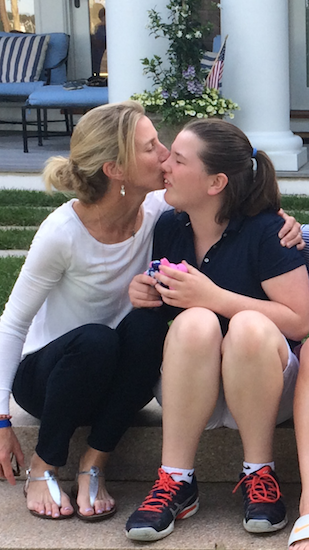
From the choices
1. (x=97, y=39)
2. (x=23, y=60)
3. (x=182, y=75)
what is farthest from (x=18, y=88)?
(x=182, y=75)

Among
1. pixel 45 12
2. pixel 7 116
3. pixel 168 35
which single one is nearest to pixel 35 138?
pixel 7 116

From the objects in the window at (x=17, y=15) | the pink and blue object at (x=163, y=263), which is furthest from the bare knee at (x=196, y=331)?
the window at (x=17, y=15)

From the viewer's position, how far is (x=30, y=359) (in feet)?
7.16

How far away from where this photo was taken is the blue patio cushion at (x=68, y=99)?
6.84 m

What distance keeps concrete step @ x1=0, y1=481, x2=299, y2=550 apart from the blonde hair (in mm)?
858

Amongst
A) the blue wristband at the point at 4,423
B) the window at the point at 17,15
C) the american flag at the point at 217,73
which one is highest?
the window at the point at 17,15

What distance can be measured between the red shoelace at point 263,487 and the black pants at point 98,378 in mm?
359

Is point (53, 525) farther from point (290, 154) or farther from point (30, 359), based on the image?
point (290, 154)

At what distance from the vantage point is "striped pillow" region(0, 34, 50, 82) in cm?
819

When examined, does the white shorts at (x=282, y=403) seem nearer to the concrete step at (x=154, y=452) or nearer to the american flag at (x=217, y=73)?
the concrete step at (x=154, y=452)

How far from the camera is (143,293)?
2045 millimetres

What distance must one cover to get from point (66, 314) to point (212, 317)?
0.47 meters

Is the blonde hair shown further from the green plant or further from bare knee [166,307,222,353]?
the green plant

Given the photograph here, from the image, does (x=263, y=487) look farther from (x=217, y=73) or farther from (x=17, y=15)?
(x=17, y=15)
